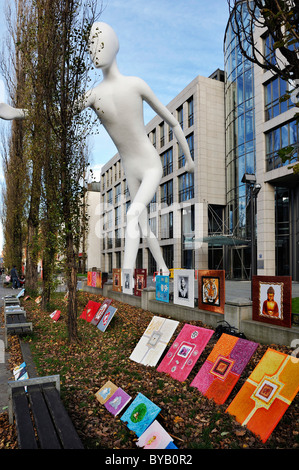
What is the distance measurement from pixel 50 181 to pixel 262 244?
17.2 metres

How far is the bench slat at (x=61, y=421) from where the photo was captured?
301 cm

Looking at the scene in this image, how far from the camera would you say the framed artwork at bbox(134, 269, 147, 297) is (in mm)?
11795

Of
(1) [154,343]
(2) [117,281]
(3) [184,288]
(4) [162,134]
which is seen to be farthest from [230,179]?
(1) [154,343]

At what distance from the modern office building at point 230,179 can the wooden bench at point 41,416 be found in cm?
1812

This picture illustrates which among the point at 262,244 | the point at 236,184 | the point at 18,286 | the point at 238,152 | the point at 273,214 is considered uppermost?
the point at 238,152

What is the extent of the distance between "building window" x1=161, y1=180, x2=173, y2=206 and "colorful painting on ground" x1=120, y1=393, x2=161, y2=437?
31753 millimetres

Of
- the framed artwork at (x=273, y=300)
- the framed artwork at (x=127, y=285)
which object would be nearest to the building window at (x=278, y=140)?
the framed artwork at (x=127, y=285)

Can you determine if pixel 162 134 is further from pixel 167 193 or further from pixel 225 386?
pixel 225 386

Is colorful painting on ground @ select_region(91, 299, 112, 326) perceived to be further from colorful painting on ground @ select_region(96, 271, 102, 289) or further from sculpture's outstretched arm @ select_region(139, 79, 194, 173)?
colorful painting on ground @ select_region(96, 271, 102, 289)

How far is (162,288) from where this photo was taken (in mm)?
10312

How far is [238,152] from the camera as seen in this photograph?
27.2 m

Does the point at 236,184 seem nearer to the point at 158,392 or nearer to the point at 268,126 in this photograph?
the point at 268,126

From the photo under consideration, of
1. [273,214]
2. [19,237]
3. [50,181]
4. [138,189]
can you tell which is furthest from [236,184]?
[50,181]

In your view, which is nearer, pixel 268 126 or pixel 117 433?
pixel 117 433
